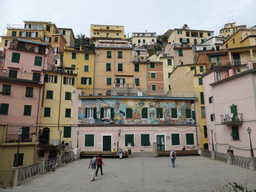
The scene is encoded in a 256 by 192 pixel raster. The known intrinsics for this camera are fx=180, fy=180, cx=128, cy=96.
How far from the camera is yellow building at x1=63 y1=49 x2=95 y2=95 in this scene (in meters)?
35.8

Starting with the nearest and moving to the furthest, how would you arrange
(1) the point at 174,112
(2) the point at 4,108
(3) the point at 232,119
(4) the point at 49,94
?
(3) the point at 232,119 → (2) the point at 4,108 → (4) the point at 49,94 → (1) the point at 174,112

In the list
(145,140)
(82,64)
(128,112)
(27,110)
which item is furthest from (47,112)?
(145,140)

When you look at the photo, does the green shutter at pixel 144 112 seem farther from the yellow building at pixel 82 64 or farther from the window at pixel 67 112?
the yellow building at pixel 82 64

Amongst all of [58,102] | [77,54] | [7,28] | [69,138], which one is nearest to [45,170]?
[69,138]

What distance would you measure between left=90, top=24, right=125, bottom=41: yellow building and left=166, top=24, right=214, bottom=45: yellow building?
19.2 meters

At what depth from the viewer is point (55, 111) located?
26.8 m

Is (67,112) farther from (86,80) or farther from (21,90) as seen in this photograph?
(86,80)

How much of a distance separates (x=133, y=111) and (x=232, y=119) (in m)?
12.7

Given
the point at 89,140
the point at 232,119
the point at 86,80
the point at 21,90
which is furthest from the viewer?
the point at 86,80

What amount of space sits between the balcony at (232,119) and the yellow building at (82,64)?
78.8 feet

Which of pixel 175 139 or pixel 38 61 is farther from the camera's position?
pixel 38 61

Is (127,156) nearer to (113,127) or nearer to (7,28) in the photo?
(113,127)

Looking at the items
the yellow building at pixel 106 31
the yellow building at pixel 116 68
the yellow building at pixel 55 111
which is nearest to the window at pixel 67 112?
the yellow building at pixel 55 111

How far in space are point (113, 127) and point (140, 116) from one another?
4.28 m
